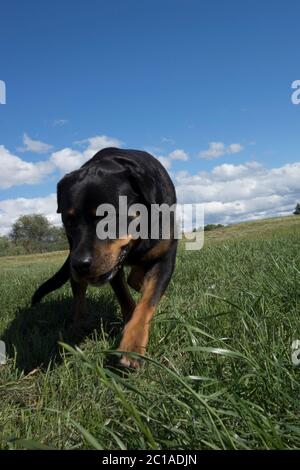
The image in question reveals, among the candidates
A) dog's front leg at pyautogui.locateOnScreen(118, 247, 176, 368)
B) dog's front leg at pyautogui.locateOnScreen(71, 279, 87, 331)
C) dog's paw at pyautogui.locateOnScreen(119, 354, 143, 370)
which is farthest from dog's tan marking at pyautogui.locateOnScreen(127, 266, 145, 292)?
dog's paw at pyautogui.locateOnScreen(119, 354, 143, 370)

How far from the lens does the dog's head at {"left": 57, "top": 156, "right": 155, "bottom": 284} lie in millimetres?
3318

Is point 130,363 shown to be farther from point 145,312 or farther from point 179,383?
point 179,383

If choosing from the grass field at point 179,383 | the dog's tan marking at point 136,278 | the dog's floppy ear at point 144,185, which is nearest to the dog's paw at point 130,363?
the grass field at point 179,383

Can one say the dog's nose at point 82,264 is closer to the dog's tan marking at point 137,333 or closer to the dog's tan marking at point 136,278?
the dog's tan marking at point 137,333

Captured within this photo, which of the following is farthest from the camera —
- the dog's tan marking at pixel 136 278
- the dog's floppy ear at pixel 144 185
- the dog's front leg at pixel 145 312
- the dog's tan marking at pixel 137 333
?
the dog's tan marking at pixel 136 278

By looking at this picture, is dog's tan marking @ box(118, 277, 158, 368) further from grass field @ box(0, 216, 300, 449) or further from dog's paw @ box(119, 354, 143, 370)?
grass field @ box(0, 216, 300, 449)

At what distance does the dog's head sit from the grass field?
1.94 ft

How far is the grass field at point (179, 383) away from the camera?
5.18 feet

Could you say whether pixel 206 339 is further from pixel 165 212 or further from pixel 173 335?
pixel 165 212

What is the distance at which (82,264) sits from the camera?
3.25 metres

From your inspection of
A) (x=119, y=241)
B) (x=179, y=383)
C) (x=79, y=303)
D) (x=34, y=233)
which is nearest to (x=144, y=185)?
(x=119, y=241)

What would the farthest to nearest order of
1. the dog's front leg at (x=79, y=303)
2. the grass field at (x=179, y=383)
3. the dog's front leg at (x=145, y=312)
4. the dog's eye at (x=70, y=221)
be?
the dog's front leg at (x=79, y=303) → the dog's eye at (x=70, y=221) → the dog's front leg at (x=145, y=312) → the grass field at (x=179, y=383)

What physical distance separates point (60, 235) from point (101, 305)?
332 feet
